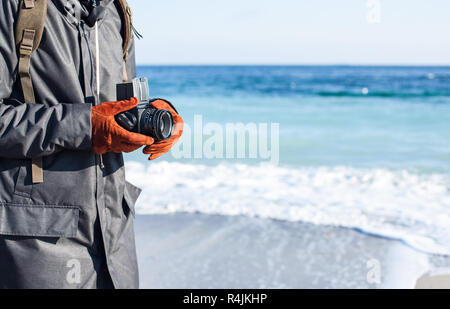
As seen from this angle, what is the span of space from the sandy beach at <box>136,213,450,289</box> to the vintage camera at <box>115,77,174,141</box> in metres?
2.00

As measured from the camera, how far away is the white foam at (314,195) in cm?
465

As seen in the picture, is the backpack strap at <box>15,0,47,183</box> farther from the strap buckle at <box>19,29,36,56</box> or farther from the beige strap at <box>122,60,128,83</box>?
the beige strap at <box>122,60,128,83</box>

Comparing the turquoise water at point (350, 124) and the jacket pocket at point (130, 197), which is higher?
the jacket pocket at point (130, 197)

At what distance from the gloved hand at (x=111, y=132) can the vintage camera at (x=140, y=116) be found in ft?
0.10

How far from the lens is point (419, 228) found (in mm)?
4539

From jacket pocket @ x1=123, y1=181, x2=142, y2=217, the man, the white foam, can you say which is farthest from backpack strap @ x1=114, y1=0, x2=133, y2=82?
the white foam

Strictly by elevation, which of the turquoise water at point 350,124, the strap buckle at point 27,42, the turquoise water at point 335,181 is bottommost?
the turquoise water at point 350,124

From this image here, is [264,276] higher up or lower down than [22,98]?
lower down

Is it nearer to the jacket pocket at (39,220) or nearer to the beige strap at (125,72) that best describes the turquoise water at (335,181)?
the beige strap at (125,72)

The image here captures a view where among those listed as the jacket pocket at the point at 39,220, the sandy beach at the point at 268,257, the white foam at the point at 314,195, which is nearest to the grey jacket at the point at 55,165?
the jacket pocket at the point at 39,220

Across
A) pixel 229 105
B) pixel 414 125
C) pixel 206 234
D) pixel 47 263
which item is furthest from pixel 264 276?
pixel 229 105

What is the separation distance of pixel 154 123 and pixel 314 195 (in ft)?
14.5
